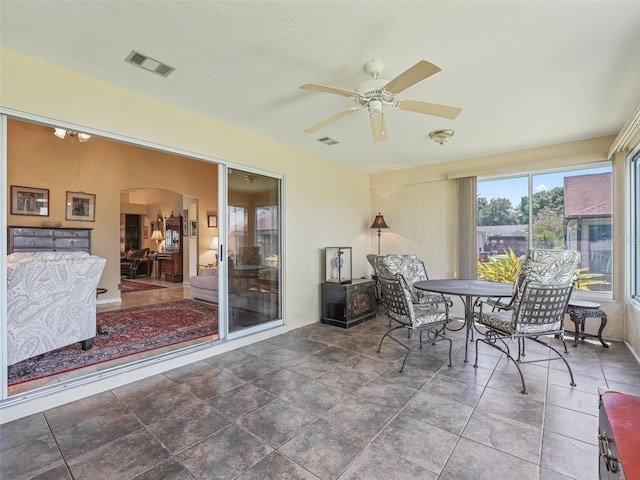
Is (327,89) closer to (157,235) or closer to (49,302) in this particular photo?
(49,302)

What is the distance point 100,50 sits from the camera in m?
2.13

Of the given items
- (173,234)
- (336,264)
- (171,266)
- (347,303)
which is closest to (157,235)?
(173,234)

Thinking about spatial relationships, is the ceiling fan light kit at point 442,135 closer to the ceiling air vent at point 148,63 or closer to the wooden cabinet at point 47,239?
the ceiling air vent at point 148,63

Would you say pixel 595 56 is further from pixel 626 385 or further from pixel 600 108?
pixel 626 385

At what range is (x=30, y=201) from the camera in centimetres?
496

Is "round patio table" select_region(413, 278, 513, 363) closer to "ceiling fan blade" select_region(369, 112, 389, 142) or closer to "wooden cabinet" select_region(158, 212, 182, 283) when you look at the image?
"ceiling fan blade" select_region(369, 112, 389, 142)

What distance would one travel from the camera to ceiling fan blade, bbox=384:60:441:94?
5.61 ft

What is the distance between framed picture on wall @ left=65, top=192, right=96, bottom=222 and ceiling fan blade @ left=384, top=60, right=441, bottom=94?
5.93 meters

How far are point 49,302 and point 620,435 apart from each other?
13.0 ft

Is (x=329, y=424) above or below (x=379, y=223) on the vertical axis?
below

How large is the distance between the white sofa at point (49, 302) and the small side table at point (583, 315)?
5429mm

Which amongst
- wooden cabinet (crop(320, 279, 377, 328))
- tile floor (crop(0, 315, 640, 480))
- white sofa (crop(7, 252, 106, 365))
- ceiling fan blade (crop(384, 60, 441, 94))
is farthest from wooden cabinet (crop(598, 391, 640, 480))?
white sofa (crop(7, 252, 106, 365))

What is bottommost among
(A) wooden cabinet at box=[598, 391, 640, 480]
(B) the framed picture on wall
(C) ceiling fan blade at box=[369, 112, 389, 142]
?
(A) wooden cabinet at box=[598, 391, 640, 480]

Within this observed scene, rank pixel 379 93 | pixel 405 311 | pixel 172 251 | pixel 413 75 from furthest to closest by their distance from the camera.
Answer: pixel 172 251 < pixel 405 311 < pixel 379 93 < pixel 413 75
